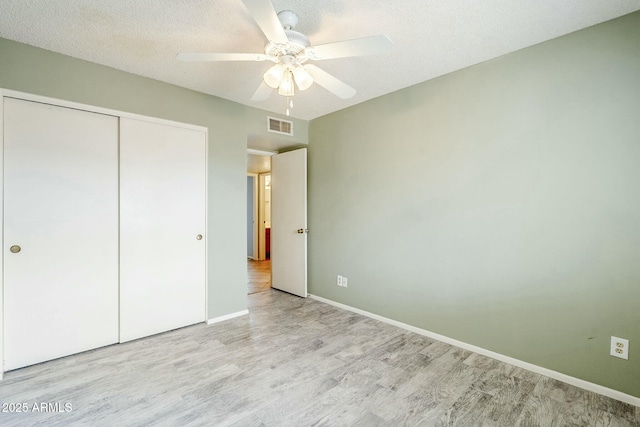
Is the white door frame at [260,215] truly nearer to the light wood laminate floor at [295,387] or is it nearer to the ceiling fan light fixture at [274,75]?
the light wood laminate floor at [295,387]

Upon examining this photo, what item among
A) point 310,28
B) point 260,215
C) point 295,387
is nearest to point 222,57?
point 310,28

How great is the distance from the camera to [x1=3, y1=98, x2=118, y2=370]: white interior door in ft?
6.81

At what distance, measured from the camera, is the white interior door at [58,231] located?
2076 millimetres

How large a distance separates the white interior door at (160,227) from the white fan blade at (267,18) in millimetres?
1748

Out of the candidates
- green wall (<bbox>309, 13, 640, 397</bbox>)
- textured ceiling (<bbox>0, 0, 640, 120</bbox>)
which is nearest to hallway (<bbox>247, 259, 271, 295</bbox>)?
green wall (<bbox>309, 13, 640, 397</bbox>)

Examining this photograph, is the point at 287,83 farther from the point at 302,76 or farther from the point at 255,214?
the point at 255,214

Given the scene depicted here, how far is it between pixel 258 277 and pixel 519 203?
404 cm

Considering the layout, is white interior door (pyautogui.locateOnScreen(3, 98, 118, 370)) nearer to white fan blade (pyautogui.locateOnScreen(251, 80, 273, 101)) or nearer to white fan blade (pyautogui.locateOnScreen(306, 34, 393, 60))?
white fan blade (pyautogui.locateOnScreen(251, 80, 273, 101))

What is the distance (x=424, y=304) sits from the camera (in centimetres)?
273

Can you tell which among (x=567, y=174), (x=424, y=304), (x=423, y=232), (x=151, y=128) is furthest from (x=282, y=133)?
(x=567, y=174)

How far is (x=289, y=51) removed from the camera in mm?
1651

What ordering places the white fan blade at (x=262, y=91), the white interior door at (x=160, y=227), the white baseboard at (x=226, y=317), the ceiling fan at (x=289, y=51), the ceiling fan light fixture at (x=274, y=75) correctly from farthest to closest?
1. the white baseboard at (x=226, y=317)
2. the white interior door at (x=160, y=227)
3. the white fan blade at (x=262, y=91)
4. the ceiling fan light fixture at (x=274, y=75)
5. the ceiling fan at (x=289, y=51)

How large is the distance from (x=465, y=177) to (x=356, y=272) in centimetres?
158

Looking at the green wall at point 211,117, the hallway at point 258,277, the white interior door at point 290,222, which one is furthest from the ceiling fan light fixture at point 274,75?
the hallway at point 258,277
